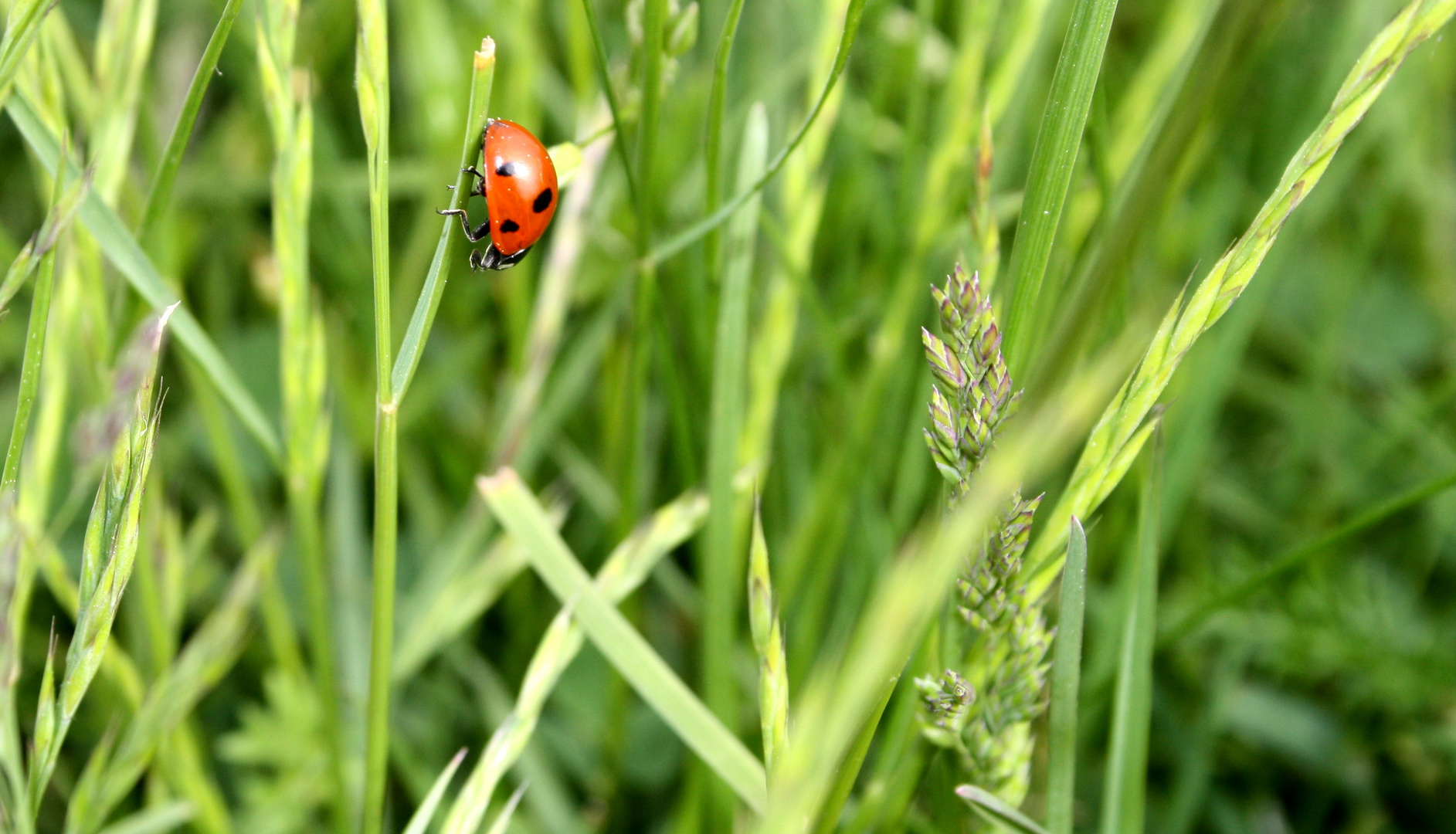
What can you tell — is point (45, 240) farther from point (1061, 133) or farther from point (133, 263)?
point (1061, 133)

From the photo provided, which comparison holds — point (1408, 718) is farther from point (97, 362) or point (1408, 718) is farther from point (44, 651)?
point (44, 651)

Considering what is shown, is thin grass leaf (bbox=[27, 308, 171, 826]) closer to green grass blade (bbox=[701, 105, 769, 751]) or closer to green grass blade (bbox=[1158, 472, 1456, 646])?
green grass blade (bbox=[701, 105, 769, 751])

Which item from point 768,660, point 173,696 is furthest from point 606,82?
point 173,696

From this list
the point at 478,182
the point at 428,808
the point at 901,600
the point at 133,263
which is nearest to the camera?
the point at 901,600

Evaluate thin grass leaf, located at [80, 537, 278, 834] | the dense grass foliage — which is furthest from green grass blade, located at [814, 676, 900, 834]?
thin grass leaf, located at [80, 537, 278, 834]

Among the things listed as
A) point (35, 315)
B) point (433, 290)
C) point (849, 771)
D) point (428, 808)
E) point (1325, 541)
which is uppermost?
point (35, 315)

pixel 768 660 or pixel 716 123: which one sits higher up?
pixel 716 123
